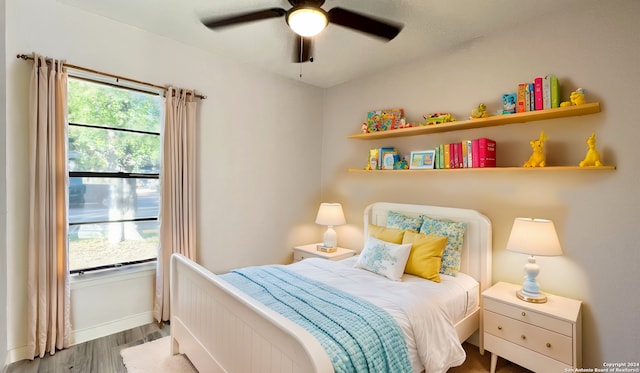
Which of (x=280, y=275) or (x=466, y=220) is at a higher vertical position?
(x=466, y=220)

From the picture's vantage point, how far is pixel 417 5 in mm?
2211

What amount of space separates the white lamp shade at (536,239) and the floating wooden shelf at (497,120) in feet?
2.54

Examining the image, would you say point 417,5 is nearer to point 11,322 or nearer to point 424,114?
point 424,114

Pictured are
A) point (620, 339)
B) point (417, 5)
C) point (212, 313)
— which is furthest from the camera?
point (417, 5)

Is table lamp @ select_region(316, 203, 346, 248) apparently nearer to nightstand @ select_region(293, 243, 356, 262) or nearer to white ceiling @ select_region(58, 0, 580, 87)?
nightstand @ select_region(293, 243, 356, 262)

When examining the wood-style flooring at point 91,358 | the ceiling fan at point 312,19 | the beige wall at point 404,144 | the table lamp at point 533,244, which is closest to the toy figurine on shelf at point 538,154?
the beige wall at point 404,144

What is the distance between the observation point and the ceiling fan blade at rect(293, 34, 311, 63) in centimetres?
218

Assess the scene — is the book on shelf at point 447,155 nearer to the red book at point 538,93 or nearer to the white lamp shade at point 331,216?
the red book at point 538,93

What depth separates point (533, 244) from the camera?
6.86 feet

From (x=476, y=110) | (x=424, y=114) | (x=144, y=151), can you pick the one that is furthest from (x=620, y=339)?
(x=144, y=151)

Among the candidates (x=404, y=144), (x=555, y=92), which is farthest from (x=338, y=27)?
(x=555, y=92)

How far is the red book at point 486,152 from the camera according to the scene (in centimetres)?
249

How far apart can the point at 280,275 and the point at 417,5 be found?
2241 millimetres

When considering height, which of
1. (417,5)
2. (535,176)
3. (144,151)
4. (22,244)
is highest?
(417,5)
